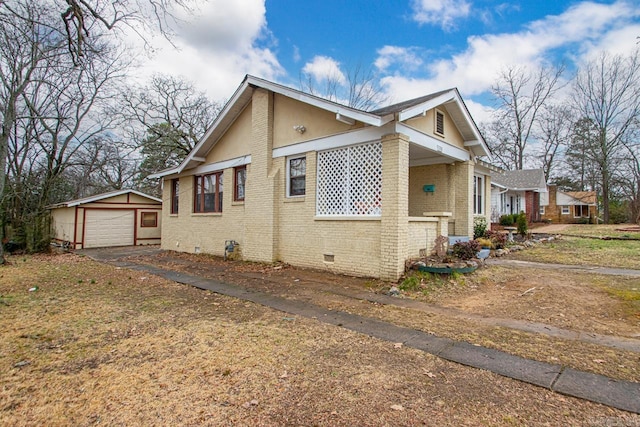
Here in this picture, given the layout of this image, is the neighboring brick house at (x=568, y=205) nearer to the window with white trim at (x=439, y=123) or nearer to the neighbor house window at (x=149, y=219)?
the window with white trim at (x=439, y=123)

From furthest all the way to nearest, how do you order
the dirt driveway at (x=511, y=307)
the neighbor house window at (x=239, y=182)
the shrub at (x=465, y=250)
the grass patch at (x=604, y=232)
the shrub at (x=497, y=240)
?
the grass patch at (x=604, y=232) < the neighbor house window at (x=239, y=182) < the shrub at (x=497, y=240) < the shrub at (x=465, y=250) < the dirt driveway at (x=511, y=307)

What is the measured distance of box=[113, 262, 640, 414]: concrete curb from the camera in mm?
2895

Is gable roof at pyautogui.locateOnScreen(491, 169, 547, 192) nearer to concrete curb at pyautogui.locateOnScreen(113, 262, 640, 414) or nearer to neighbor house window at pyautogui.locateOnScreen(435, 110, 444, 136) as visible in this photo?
neighbor house window at pyautogui.locateOnScreen(435, 110, 444, 136)

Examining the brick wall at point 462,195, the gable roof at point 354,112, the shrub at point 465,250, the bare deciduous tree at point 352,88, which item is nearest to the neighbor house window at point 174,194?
the gable roof at point 354,112

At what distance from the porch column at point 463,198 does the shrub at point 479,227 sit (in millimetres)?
1308

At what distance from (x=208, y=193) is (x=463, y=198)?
32.3 feet

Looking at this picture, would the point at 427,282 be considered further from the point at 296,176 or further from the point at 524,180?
the point at 524,180

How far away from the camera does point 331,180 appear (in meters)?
9.12

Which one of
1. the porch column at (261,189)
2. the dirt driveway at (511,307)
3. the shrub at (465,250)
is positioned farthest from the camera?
the porch column at (261,189)

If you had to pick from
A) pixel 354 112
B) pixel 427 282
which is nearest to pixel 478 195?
pixel 427 282

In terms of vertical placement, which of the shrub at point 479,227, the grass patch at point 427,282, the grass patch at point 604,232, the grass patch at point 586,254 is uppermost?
the shrub at point 479,227

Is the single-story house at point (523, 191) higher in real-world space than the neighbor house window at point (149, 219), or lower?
higher

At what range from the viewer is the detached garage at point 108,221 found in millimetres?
18000

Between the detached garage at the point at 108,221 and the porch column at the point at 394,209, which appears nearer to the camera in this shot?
the porch column at the point at 394,209
